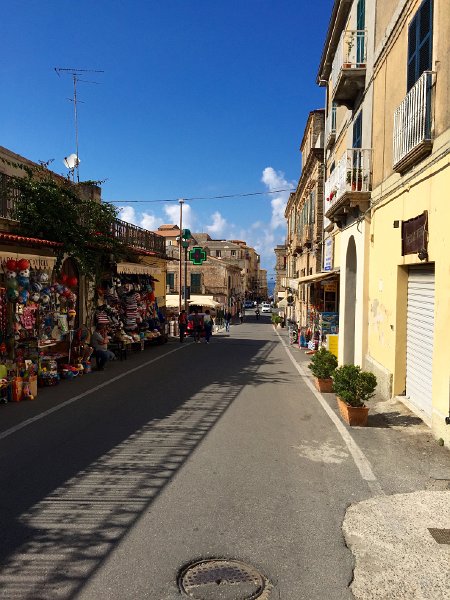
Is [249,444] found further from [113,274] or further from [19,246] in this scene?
[113,274]

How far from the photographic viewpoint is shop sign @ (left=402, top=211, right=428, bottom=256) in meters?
7.83

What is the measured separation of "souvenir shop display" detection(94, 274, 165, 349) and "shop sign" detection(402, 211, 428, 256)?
32.5 feet

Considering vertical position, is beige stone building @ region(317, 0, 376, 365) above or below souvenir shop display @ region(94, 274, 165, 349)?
above

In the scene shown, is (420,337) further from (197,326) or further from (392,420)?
(197,326)

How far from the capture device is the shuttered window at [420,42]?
799cm

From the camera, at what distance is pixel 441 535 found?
443cm

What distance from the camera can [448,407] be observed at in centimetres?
675

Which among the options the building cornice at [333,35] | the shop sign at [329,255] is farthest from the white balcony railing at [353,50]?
the shop sign at [329,255]

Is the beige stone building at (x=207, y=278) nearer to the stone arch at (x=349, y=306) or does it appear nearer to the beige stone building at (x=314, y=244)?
the beige stone building at (x=314, y=244)

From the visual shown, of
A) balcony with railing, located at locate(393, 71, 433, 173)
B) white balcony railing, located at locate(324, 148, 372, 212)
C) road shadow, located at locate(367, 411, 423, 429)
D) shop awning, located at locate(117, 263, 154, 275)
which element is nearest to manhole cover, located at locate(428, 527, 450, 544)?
road shadow, located at locate(367, 411, 423, 429)

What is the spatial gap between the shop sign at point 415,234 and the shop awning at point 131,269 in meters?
10.0

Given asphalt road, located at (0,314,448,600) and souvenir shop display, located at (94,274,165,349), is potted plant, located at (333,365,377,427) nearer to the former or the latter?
asphalt road, located at (0,314,448,600)

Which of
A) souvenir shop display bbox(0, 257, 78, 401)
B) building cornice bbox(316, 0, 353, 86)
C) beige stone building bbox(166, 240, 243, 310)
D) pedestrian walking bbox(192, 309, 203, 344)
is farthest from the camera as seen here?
beige stone building bbox(166, 240, 243, 310)

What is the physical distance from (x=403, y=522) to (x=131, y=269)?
45.3ft
